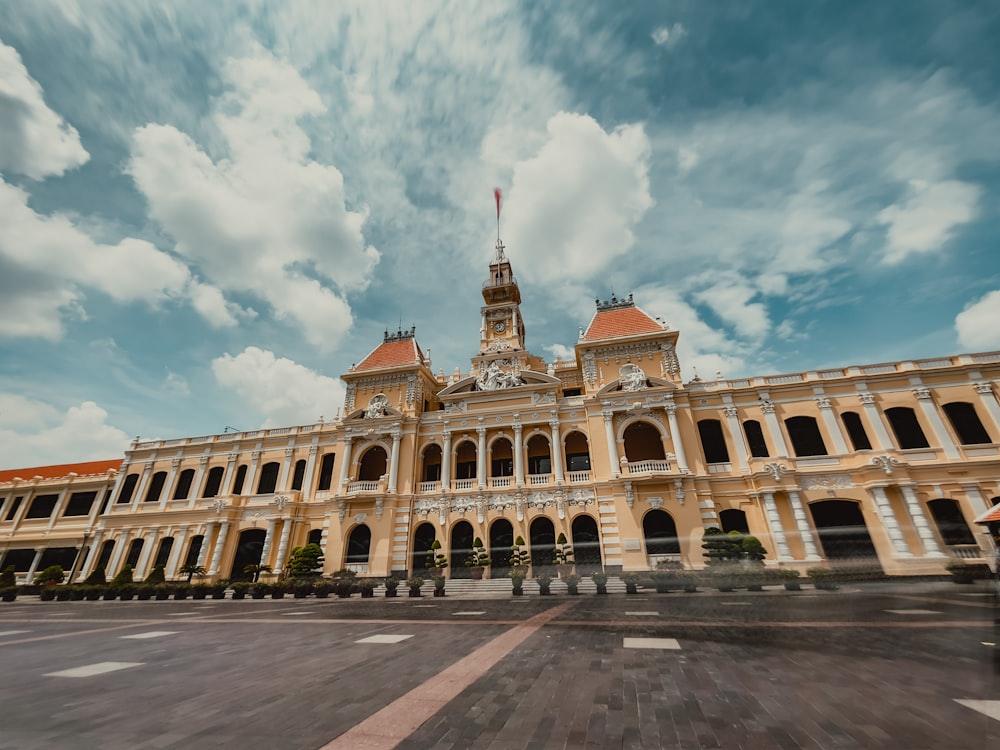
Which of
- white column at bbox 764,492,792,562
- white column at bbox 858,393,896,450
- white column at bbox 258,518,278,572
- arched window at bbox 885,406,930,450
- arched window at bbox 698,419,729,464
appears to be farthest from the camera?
white column at bbox 258,518,278,572

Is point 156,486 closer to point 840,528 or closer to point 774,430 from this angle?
point 774,430

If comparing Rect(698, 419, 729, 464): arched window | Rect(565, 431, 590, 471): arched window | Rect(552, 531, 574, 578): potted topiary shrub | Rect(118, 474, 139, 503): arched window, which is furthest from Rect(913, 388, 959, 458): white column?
Rect(118, 474, 139, 503): arched window

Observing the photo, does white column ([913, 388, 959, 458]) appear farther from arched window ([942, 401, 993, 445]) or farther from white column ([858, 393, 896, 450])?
white column ([858, 393, 896, 450])

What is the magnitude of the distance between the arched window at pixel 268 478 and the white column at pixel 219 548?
3019 millimetres

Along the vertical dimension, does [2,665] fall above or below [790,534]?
below

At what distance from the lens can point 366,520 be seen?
27547 mm

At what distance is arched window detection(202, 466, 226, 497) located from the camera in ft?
108

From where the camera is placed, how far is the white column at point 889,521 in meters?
19.9

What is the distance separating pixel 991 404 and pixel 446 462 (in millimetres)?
30790

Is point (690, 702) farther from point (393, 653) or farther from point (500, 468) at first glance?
point (500, 468)

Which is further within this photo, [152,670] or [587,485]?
[587,485]

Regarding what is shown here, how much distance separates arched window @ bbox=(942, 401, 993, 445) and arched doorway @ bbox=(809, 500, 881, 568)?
6961 mm

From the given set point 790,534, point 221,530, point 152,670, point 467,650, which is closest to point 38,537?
point 221,530

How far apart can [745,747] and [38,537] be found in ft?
172
